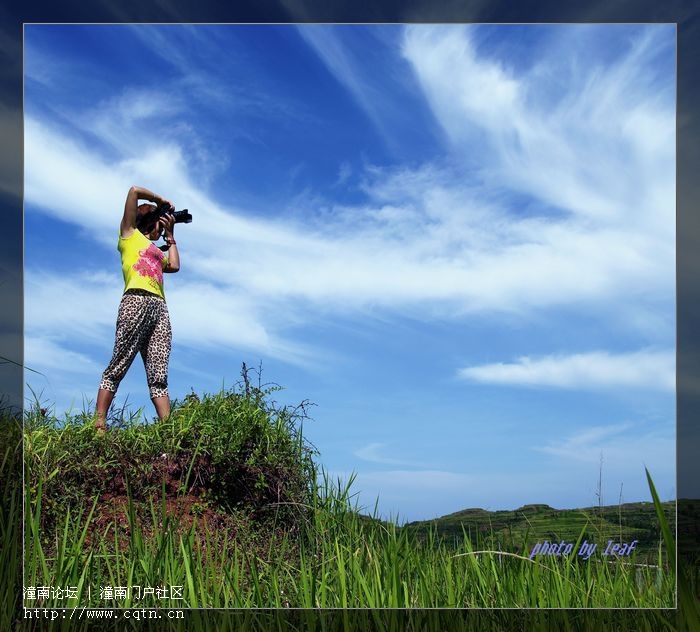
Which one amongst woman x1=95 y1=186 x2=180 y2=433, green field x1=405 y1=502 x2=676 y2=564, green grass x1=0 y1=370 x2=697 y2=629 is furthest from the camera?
woman x1=95 y1=186 x2=180 y2=433

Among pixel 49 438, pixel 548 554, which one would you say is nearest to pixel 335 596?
pixel 548 554

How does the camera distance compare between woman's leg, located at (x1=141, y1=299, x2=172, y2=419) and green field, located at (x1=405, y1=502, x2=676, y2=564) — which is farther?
woman's leg, located at (x1=141, y1=299, x2=172, y2=419)

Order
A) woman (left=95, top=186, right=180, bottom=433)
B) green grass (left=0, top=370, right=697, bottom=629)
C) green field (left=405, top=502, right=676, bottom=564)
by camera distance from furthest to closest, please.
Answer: woman (left=95, top=186, right=180, bottom=433) → green field (left=405, top=502, right=676, bottom=564) → green grass (left=0, top=370, right=697, bottom=629)

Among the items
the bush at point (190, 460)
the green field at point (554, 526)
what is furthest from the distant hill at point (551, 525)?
the bush at point (190, 460)

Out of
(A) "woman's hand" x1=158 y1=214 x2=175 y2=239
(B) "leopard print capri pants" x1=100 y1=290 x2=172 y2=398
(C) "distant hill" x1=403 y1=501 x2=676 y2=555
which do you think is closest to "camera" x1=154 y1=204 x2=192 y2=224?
(A) "woman's hand" x1=158 y1=214 x2=175 y2=239

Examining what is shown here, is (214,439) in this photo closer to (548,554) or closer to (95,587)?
(95,587)

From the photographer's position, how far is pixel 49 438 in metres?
4.69

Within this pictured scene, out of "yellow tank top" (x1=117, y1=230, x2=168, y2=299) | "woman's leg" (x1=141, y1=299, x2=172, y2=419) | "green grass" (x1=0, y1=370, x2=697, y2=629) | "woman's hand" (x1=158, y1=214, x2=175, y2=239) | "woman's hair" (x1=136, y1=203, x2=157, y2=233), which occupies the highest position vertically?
"woman's hair" (x1=136, y1=203, x2=157, y2=233)

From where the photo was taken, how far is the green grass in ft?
11.9

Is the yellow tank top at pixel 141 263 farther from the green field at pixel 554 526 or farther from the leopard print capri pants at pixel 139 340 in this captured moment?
the green field at pixel 554 526

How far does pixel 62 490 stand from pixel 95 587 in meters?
0.95

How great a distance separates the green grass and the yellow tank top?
3.05ft

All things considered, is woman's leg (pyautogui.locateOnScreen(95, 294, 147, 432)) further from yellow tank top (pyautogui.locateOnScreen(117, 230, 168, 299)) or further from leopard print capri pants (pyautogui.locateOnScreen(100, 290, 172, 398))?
yellow tank top (pyautogui.locateOnScreen(117, 230, 168, 299))

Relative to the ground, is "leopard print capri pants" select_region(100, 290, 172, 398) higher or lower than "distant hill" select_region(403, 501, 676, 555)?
higher
